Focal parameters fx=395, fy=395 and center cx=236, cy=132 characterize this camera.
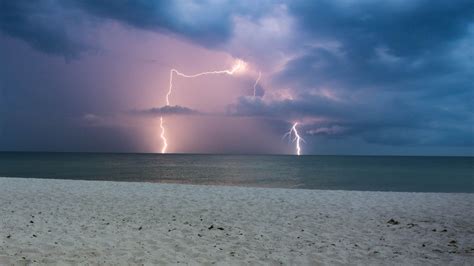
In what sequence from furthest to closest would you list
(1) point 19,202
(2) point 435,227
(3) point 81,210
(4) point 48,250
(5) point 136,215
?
(1) point 19,202
(3) point 81,210
(5) point 136,215
(2) point 435,227
(4) point 48,250

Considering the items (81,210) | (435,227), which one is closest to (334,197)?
(435,227)

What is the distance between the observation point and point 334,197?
56.5ft

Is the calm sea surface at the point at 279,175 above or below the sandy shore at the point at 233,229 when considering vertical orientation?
below

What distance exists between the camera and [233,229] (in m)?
10.2

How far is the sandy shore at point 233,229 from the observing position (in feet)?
24.8

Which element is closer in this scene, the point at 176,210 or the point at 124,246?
the point at 124,246

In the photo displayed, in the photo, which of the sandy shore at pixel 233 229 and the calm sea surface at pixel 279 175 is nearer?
the sandy shore at pixel 233 229

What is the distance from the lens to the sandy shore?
7555mm

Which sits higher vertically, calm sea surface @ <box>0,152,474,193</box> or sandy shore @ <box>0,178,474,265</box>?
sandy shore @ <box>0,178,474,265</box>

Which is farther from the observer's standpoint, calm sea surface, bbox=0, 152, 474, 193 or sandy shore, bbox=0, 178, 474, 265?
calm sea surface, bbox=0, 152, 474, 193

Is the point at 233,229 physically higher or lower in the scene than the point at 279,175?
higher

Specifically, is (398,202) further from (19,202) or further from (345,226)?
(19,202)

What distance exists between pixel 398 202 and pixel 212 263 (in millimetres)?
11314

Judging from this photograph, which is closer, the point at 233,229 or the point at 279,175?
the point at 233,229
